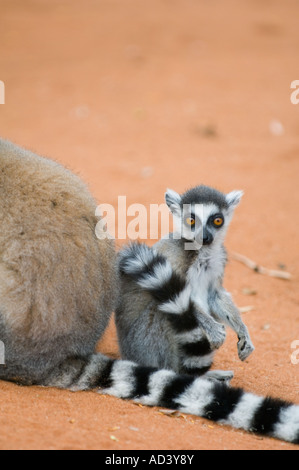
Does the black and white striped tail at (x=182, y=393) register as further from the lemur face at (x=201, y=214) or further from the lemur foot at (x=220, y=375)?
the lemur face at (x=201, y=214)

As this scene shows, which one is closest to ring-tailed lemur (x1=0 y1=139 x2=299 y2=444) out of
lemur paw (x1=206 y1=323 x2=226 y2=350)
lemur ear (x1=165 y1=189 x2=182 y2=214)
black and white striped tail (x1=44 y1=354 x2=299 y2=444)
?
black and white striped tail (x1=44 y1=354 x2=299 y2=444)

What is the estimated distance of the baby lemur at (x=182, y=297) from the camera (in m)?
4.83

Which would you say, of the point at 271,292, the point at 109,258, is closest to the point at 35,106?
the point at 271,292

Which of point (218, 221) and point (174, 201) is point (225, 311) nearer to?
point (218, 221)

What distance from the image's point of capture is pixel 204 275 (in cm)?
521

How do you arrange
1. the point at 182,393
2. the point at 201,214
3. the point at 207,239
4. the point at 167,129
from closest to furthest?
the point at 182,393
the point at 207,239
the point at 201,214
the point at 167,129

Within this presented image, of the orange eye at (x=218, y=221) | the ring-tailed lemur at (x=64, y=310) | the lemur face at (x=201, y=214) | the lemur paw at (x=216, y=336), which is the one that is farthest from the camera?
the orange eye at (x=218, y=221)

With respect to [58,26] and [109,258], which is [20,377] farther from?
[58,26]

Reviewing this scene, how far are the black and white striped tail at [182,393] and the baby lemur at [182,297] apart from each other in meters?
0.43

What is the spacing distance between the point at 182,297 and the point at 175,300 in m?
0.06

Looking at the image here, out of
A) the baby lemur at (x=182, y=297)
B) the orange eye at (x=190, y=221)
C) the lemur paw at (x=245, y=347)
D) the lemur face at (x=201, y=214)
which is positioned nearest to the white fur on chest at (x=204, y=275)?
the baby lemur at (x=182, y=297)

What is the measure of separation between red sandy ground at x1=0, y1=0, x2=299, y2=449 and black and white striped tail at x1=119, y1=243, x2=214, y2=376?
0.57 meters

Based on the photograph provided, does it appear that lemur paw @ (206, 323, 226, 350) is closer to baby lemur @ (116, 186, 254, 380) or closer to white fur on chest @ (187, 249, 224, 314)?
baby lemur @ (116, 186, 254, 380)

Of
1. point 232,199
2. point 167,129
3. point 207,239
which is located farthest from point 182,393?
point 167,129
